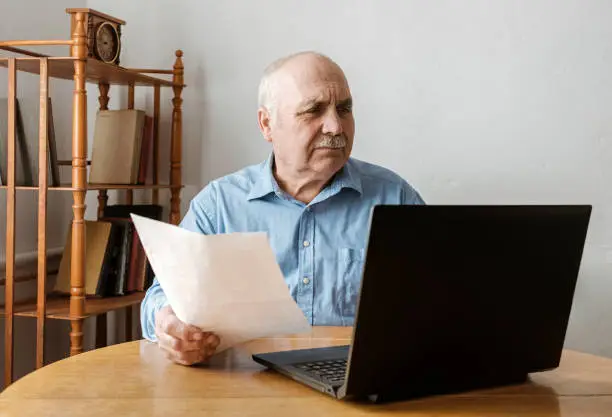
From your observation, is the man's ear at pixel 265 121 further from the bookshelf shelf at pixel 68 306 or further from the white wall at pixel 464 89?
the bookshelf shelf at pixel 68 306

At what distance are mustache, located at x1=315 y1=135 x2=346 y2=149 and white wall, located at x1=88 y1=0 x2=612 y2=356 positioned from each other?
2.36 feet

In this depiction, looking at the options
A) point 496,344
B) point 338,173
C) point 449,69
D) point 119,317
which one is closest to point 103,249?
point 119,317

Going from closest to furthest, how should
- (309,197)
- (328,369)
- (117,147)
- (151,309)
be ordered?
(328,369) < (151,309) < (309,197) < (117,147)

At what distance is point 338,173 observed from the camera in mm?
1887

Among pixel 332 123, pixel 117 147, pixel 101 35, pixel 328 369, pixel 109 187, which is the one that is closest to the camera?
pixel 328 369

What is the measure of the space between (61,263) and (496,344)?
1808 mm

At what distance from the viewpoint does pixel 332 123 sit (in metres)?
1.80

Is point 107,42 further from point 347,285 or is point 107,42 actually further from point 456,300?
point 456,300

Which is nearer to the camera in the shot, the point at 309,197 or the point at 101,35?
the point at 309,197

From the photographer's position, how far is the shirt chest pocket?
181 cm

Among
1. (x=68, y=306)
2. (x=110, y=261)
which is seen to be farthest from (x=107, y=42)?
(x=68, y=306)

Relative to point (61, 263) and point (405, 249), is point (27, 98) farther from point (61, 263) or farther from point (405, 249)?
point (405, 249)

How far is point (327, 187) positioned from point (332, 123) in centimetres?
16

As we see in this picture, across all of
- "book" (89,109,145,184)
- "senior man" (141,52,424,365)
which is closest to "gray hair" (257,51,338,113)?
"senior man" (141,52,424,365)
